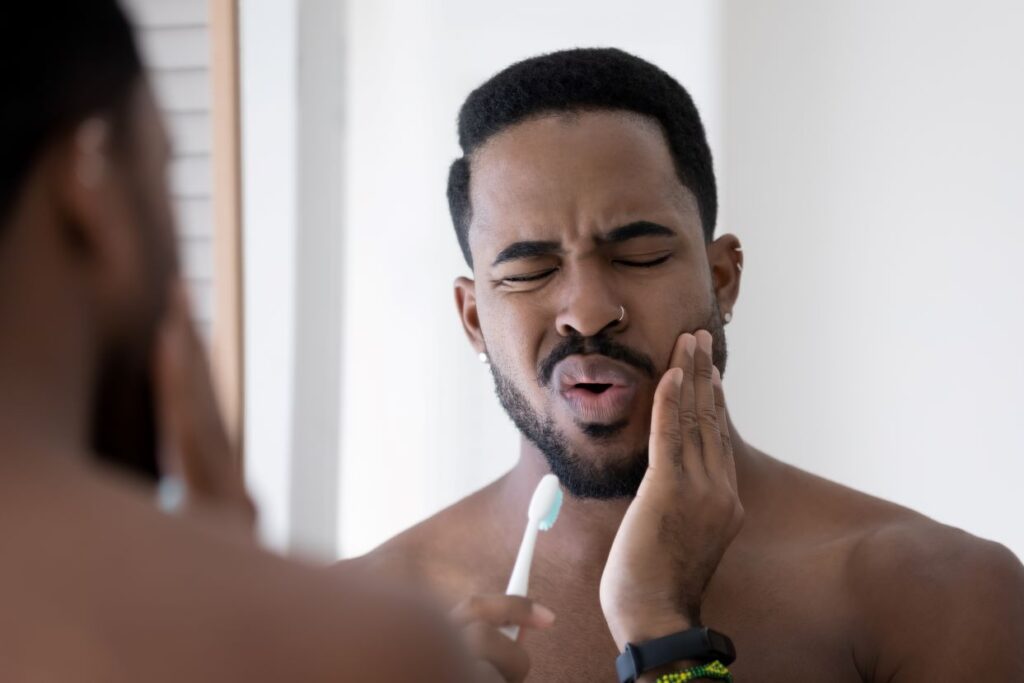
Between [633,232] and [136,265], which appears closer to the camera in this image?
[136,265]

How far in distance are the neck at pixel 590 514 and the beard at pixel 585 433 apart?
20mm

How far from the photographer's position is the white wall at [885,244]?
192 cm

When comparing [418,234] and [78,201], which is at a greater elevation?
[78,201]

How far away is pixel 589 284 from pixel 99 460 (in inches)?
31.9

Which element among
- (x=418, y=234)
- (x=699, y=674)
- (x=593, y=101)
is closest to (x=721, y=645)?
(x=699, y=674)

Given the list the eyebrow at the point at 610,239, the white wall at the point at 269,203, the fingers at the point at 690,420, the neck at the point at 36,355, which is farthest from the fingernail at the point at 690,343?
the white wall at the point at 269,203

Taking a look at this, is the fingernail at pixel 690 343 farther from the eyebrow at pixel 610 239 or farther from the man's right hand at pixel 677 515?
the eyebrow at pixel 610 239

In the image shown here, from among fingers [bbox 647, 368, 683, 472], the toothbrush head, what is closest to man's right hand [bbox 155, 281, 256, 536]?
the toothbrush head

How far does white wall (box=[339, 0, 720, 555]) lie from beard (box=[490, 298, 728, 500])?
0.78m

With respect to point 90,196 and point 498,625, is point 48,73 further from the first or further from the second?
point 498,625

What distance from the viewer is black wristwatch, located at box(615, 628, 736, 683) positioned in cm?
108

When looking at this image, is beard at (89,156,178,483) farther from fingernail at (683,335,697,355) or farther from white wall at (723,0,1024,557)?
white wall at (723,0,1024,557)

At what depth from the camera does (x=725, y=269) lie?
4.73ft

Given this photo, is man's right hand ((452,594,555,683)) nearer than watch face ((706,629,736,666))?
Yes
